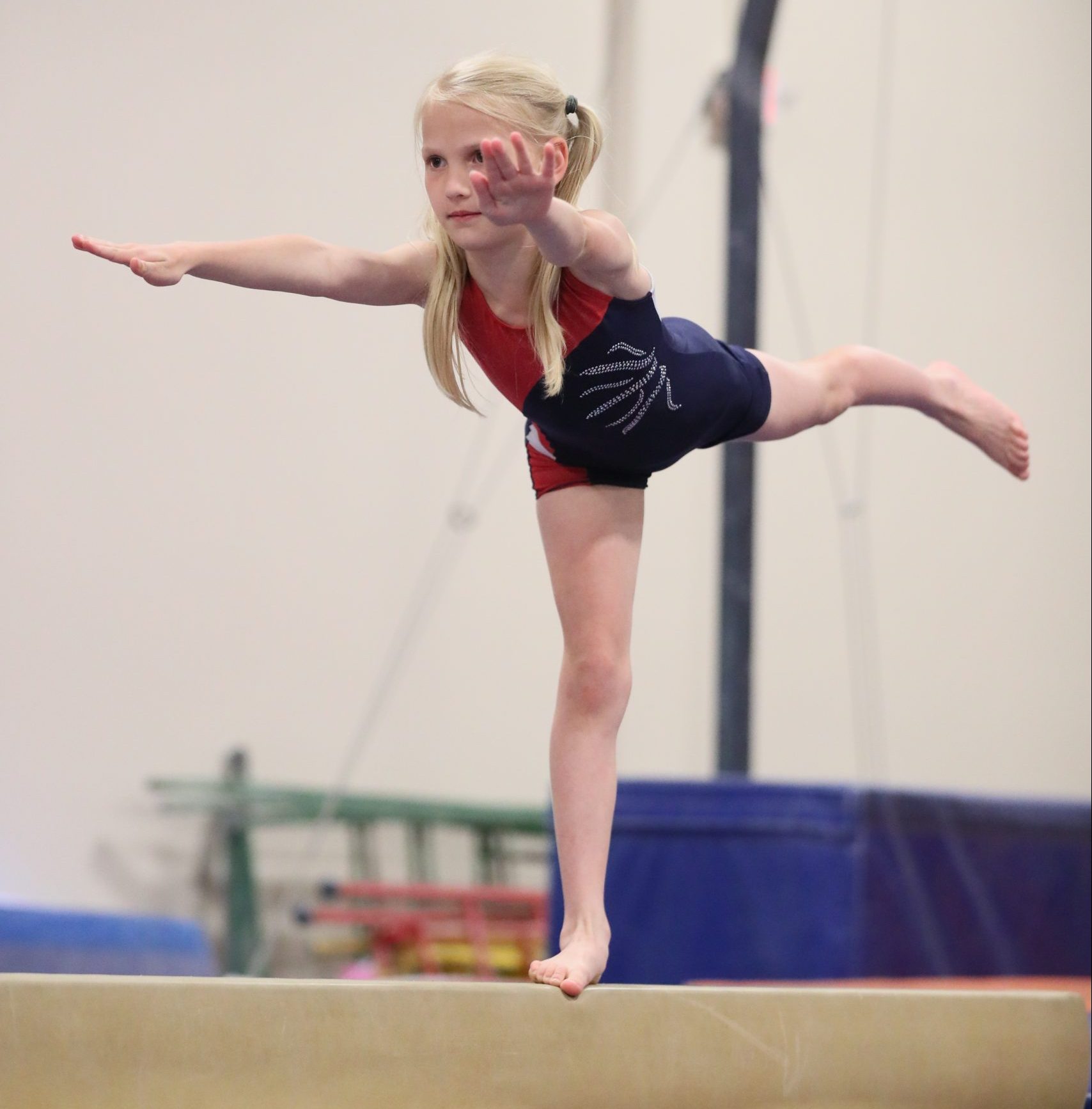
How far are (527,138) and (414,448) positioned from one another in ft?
9.00

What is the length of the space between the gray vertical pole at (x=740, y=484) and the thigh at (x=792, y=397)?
2.08 metres

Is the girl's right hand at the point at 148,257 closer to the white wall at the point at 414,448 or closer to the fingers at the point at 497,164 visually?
the fingers at the point at 497,164

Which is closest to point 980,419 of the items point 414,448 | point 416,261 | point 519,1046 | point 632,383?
point 632,383

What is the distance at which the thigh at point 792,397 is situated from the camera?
179 cm

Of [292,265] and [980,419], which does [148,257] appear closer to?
[292,265]

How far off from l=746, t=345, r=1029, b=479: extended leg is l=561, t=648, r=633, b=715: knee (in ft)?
1.28

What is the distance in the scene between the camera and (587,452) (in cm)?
165

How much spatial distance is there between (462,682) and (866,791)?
58.0 inches

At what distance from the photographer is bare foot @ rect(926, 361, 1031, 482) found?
204cm

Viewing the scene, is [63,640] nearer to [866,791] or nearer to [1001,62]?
[866,791]

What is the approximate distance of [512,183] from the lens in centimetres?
127

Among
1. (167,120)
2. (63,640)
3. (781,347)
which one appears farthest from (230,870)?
(781,347)

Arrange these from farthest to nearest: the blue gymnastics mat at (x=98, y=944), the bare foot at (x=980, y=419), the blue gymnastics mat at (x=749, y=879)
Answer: the blue gymnastics mat at (x=749, y=879)
the blue gymnastics mat at (x=98, y=944)
the bare foot at (x=980, y=419)

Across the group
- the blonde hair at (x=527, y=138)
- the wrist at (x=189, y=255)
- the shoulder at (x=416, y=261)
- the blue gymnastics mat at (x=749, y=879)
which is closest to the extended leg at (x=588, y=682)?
the blonde hair at (x=527, y=138)
